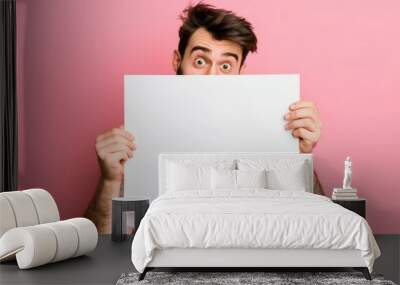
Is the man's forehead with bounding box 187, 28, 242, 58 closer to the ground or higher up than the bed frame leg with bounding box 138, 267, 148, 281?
higher up

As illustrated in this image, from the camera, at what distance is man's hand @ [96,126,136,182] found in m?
6.98

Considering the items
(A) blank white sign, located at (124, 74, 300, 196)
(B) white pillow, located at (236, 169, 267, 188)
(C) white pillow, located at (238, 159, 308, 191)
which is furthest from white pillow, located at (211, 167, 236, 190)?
(A) blank white sign, located at (124, 74, 300, 196)

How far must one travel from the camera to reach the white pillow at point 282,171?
6316 mm

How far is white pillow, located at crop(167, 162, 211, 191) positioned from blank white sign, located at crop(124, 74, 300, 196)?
0.54 m

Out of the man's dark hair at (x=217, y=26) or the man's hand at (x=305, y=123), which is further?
the man's dark hair at (x=217, y=26)

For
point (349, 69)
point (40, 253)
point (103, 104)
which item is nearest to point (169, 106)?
point (103, 104)

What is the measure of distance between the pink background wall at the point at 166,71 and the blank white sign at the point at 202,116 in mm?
221

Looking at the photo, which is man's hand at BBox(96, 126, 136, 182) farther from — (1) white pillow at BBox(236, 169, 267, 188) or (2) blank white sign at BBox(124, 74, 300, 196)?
(1) white pillow at BBox(236, 169, 267, 188)

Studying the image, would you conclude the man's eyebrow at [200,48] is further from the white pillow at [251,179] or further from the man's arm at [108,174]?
the white pillow at [251,179]

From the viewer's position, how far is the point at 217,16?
7086 mm

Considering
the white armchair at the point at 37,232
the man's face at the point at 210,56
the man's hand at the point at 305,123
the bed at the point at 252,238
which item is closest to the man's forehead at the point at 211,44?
the man's face at the point at 210,56

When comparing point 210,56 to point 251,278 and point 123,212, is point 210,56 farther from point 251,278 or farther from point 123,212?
point 251,278

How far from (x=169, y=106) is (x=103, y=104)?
77 cm

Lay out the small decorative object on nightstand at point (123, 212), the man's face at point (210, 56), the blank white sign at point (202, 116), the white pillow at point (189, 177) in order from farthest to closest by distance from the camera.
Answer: the man's face at point (210, 56), the blank white sign at point (202, 116), the small decorative object on nightstand at point (123, 212), the white pillow at point (189, 177)
